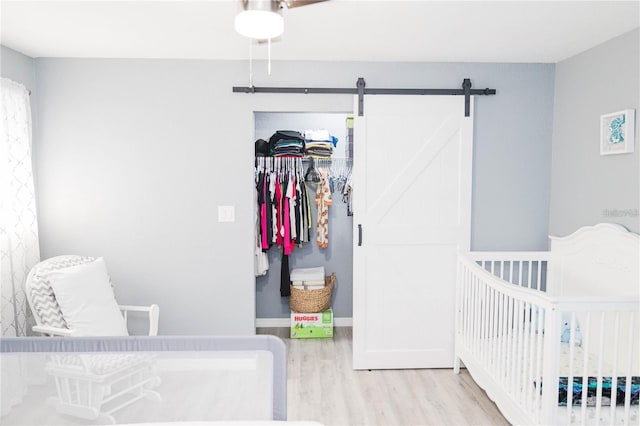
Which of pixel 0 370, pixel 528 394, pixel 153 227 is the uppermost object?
pixel 153 227

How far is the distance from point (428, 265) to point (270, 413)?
205cm

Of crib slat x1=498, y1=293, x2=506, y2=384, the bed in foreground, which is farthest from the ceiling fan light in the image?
crib slat x1=498, y1=293, x2=506, y2=384

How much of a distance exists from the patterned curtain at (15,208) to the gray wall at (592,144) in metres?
3.61

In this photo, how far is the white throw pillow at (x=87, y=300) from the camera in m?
2.55

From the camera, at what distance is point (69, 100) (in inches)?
124

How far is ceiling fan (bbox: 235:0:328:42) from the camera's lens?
139cm

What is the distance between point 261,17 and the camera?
1403 mm

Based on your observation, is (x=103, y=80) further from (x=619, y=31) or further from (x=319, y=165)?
(x=619, y=31)

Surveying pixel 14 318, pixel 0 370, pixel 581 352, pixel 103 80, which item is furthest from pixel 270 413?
pixel 103 80

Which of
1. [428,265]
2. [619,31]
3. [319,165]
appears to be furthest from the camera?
[319,165]

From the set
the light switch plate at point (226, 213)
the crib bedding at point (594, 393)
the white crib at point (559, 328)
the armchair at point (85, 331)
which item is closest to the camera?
the armchair at point (85, 331)

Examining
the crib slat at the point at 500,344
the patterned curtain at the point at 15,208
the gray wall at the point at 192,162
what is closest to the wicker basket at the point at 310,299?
the gray wall at the point at 192,162

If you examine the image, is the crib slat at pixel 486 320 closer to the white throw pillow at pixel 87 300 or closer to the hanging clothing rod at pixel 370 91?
the hanging clothing rod at pixel 370 91

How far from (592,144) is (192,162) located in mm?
2669
